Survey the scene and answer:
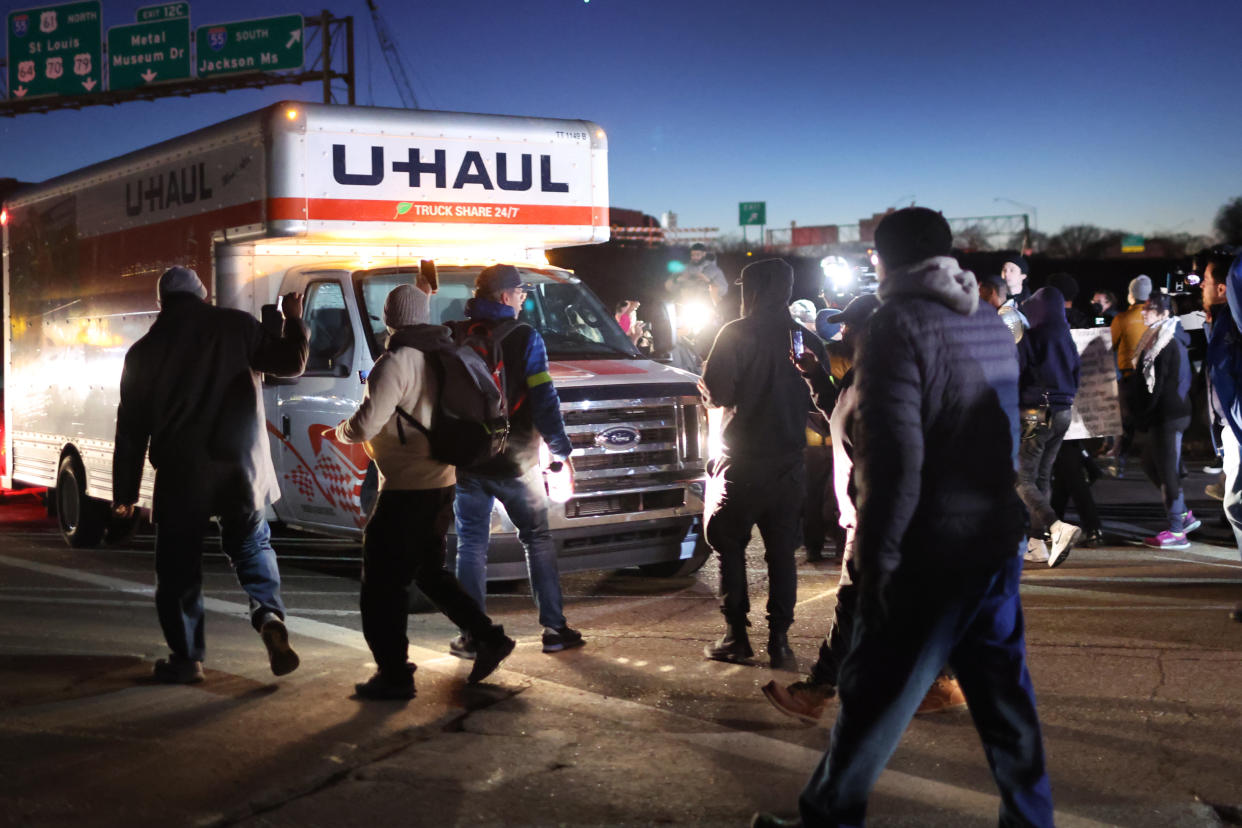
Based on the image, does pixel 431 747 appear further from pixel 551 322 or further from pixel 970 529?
pixel 551 322

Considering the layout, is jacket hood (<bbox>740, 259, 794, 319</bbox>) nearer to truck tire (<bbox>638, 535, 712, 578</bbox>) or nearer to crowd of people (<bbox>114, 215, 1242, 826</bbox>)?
crowd of people (<bbox>114, 215, 1242, 826</bbox>)

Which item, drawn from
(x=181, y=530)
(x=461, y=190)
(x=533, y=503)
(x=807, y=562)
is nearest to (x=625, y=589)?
(x=807, y=562)

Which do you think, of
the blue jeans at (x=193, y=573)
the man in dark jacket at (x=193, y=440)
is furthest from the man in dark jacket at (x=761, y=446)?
the blue jeans at (x=193, y=573)

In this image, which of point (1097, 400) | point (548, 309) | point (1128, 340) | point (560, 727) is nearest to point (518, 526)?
point (560, 727)

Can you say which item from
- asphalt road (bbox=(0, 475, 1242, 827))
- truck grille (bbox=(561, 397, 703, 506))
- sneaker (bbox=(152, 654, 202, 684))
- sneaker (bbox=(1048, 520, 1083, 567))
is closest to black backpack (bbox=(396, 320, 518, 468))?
asphalt road (bbox=(0, 475, 1242, 827))

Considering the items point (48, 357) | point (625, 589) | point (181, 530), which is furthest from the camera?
point (48, 357)

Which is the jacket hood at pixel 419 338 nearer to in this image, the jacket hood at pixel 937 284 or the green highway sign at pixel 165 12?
the jacket hood at pixel 937 284

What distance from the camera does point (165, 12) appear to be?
3080 cm

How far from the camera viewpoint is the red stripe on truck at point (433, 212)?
9.08 meters

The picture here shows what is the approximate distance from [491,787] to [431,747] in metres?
0.57

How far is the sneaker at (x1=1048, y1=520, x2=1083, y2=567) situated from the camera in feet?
29.6

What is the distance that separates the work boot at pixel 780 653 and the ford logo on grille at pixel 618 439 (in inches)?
82.9

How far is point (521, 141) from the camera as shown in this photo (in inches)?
390

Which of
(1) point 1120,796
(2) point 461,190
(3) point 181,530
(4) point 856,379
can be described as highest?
(2) point 461,190
